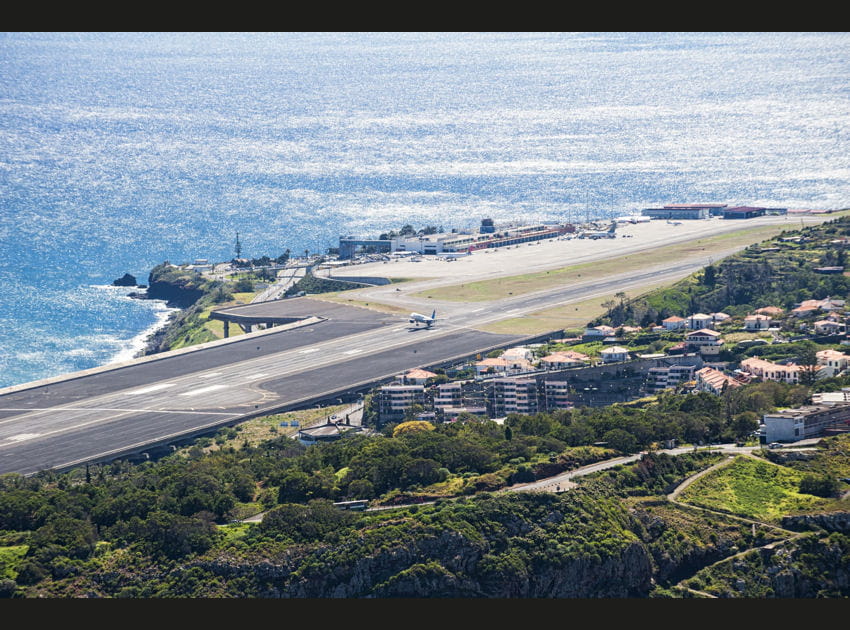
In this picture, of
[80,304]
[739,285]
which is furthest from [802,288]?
[80,304]

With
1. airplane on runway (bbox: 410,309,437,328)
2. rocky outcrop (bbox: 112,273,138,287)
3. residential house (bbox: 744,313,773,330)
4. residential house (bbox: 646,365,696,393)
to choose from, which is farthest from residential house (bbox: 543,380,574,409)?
rocky outcrop (bbox: 112,273,138,287)

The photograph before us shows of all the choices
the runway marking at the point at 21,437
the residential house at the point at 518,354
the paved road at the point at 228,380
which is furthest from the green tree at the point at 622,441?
the runway marking at the point at 21,437

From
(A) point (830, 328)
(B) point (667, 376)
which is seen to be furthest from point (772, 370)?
(A) point (830, 328)

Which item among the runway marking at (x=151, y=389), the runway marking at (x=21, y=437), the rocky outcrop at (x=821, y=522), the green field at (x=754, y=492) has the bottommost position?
the rocky outcrop at (x=821, y=522)

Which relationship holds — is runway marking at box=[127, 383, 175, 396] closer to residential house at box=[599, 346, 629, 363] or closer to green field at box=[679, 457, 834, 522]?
residential house at box=[599, 346, 629, 363]

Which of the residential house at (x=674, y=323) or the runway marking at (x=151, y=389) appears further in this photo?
the residential house at (x=674, y=323)

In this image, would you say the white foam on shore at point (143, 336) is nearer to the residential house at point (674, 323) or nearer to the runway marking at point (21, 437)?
the runway marking at point (21, 437)

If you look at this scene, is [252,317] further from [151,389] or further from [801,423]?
[801,423]
